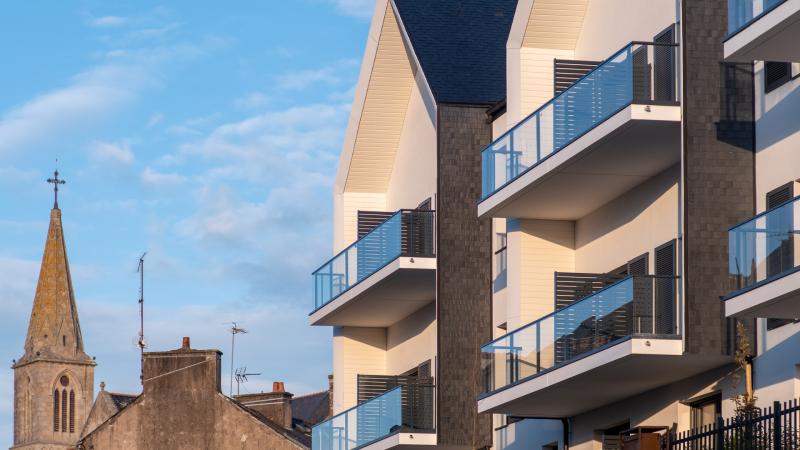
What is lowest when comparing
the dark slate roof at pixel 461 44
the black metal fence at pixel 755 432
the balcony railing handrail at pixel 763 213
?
the black metal fence at pixel 755 432

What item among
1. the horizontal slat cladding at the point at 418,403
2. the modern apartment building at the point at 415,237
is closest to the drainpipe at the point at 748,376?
the modern apartment building at the point at 415,237

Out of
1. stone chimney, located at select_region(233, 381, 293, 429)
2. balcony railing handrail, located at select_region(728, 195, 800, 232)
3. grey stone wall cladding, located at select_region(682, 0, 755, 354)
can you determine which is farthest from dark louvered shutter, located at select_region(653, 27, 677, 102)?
stone chimney, located at select_region(233, 381, 293, 429)

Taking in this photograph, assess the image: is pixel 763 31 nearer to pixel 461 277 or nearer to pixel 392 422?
pixel 461 277

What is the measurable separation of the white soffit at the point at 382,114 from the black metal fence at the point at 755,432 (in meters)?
16.9

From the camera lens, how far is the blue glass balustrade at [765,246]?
22219 millimetres

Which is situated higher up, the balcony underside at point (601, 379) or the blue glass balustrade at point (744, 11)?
the blue glass balustrade at point (744, 11)

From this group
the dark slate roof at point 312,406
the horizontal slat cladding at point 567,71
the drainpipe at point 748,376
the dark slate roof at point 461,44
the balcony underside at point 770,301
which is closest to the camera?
the balcony underside at point 770,301

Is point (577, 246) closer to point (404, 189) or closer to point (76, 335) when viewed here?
point (404, 189)

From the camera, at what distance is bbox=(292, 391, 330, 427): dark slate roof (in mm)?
74750

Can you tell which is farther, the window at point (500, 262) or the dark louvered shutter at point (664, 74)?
the window at point (500, 262)

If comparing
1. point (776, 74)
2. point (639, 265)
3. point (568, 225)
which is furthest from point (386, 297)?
point (776, 74)

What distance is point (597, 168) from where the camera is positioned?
28391mm

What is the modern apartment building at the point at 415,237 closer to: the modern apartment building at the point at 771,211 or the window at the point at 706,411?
the window at the point at 706,411

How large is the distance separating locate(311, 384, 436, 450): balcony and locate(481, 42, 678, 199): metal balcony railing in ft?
17.6
